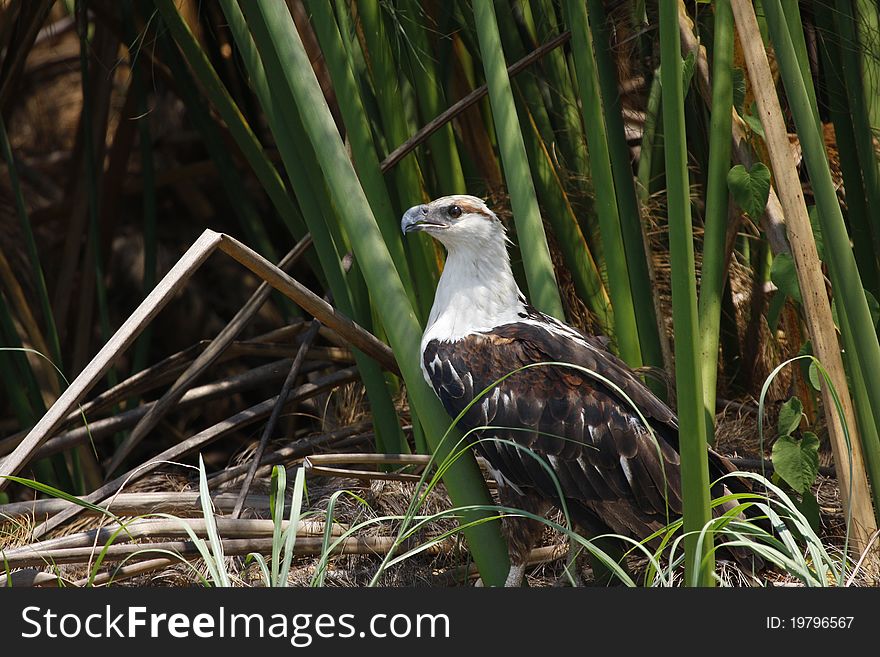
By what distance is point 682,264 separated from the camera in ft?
4.27

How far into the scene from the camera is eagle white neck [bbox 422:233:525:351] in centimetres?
241

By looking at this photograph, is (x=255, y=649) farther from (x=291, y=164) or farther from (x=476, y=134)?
(x=476, y=134)

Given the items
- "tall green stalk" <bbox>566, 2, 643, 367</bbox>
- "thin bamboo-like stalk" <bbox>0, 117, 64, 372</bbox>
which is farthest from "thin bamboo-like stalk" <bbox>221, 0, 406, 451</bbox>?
"thin bamboo-like stalk" <bbox>0, 117, 64, 372</bbox>

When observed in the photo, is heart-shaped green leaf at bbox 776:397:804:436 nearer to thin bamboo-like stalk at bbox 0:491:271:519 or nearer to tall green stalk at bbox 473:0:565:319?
tall green stalk at bbox 473:0:565:319

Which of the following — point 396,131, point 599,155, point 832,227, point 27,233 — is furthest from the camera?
point 27,233

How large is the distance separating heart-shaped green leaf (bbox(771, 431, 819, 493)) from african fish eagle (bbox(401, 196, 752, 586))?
183 mm

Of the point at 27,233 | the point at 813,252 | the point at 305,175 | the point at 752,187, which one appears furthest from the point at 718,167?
the point at 27,233

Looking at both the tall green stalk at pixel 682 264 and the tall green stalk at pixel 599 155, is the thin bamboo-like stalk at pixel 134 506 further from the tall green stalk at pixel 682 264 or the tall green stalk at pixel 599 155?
the tall green stalk at pixel 682 264

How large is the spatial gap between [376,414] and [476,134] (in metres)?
1.07

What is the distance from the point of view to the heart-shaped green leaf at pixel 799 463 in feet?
6.44

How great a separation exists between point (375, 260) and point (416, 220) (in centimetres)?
64

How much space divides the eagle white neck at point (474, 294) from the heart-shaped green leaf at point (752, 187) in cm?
74

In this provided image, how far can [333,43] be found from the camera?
190cm

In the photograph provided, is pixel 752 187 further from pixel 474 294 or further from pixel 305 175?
pixel 305 175
